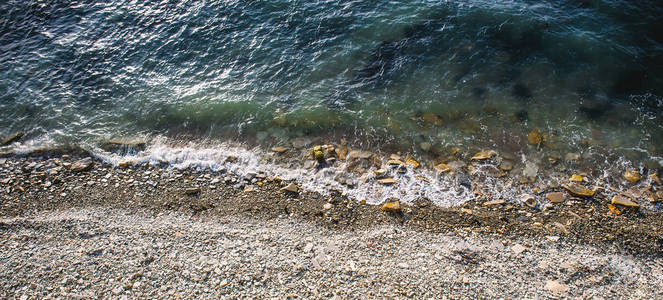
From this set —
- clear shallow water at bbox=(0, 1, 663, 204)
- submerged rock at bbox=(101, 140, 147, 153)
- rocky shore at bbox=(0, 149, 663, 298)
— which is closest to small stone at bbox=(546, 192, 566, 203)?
rocky shore at bbox=(0, 149, 663, 298)

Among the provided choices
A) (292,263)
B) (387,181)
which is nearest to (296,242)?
(292,263)

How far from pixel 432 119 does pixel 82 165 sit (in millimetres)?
13082

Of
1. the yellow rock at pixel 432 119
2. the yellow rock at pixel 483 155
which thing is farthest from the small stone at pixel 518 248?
the yellow rock at pixel 432 119

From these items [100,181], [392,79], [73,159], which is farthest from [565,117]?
[73,159]

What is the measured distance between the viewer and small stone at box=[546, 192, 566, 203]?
37.0 ft

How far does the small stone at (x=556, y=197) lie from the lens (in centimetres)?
1129

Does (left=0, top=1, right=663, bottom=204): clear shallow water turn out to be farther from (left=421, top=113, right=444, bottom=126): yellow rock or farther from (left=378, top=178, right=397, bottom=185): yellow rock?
(left=378, top=178, right=397, bottom=185): yellow rock

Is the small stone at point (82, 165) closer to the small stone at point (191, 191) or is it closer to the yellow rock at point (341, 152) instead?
the small stone at point (191, 191)

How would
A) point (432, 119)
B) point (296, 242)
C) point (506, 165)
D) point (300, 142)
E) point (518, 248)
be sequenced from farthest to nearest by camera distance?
point (432, 119)
point (300, 142)
point (506, 165)
point (296, 242)
point (518, 248)

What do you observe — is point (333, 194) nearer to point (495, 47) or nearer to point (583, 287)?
point (583, 287)

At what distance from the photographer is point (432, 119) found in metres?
14.3

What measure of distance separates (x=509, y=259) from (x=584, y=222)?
2952 mm

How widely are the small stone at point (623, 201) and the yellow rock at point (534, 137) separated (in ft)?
9.54

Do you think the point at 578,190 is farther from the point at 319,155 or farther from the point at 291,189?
the point at 291,189
